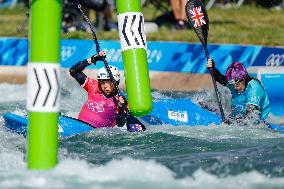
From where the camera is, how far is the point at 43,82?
6.40m

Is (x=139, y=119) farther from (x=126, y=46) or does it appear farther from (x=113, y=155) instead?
(x=126, y=46)

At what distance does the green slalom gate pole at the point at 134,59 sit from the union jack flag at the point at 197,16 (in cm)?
360

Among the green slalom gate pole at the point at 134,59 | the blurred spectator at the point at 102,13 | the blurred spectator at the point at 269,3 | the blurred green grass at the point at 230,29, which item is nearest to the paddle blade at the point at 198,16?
the green slalom gate pole at the point at 134,59

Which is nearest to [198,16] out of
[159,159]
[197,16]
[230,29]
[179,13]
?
[197,16]

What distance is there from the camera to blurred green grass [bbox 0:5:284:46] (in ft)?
60.6

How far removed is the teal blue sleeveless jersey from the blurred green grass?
20.2ft

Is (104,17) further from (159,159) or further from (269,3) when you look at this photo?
(159,159)

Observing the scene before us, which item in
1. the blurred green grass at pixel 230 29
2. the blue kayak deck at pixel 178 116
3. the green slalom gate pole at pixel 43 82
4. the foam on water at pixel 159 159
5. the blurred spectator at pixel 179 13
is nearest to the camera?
the green slalom gate pole at pixel 43 82

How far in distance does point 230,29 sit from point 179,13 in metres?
1.22

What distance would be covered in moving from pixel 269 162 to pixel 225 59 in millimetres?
7318

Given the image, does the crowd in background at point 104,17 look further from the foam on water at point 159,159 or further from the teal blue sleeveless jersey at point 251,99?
the teal blue sleeveless jersey at point 251,99

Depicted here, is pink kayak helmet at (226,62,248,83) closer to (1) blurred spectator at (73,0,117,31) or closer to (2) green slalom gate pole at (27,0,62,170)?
(2) green slalom gate pole at (27,0,62,170)

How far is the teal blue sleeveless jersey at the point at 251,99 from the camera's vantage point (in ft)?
37.1

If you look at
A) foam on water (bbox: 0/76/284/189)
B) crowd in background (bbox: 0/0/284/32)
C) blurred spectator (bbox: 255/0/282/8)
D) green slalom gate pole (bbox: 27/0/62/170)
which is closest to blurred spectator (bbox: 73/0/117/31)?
crowd in background (bbox: 0/0/284/32)
